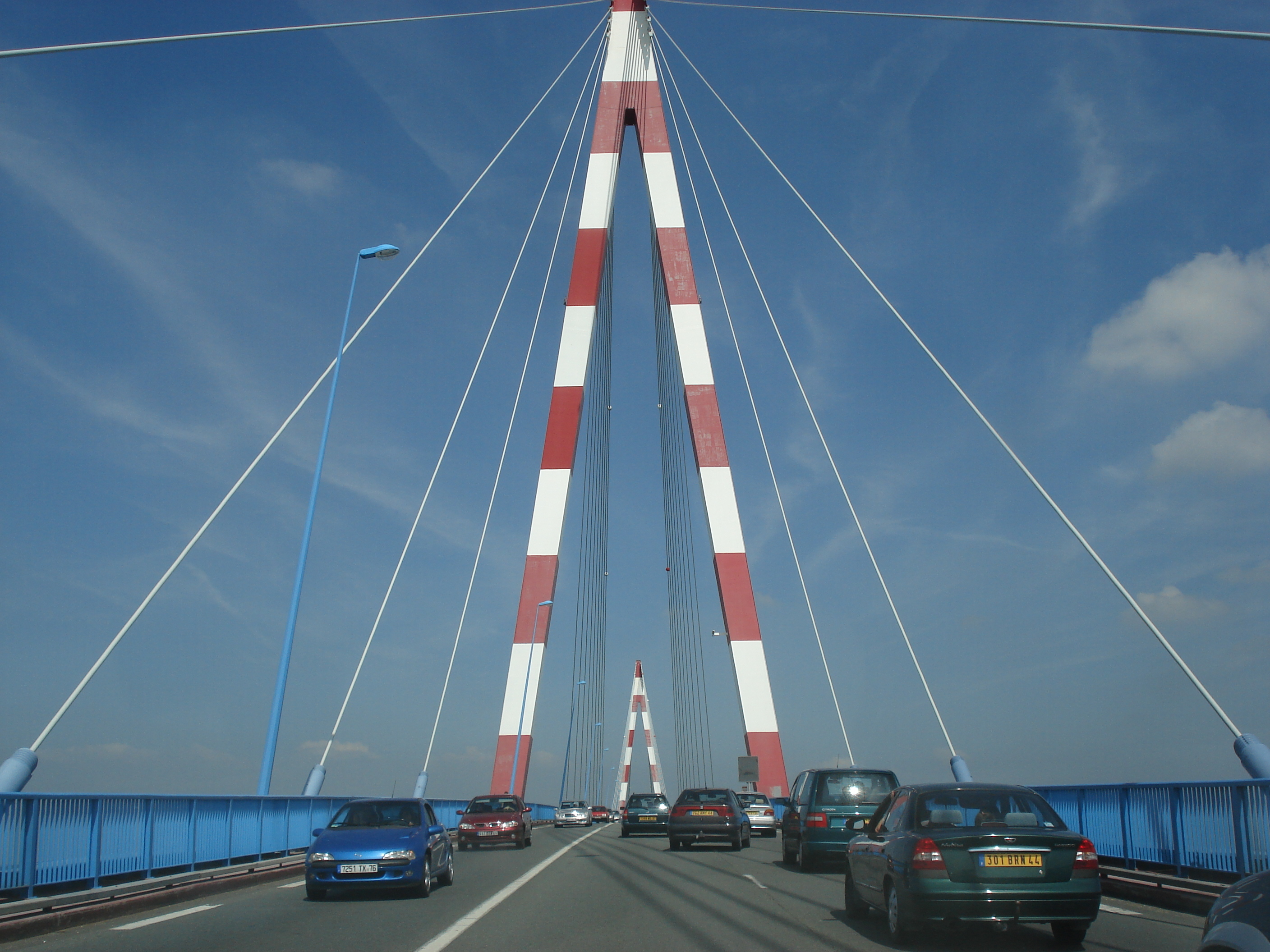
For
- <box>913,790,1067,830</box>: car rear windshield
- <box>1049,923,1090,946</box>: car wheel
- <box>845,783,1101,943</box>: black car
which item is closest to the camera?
<box>845,783,1101,943</box>: black car

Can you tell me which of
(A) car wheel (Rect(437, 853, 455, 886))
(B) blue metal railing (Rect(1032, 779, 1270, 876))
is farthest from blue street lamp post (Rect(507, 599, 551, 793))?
(B) blue metal railing (Rect(1032, 779, 1270, 876))

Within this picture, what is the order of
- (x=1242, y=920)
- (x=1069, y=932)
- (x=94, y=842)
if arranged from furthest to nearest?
(x=94, y=842) < (x=1069, y=932) < (x=1242, y=920)

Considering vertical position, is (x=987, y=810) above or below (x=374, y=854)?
above

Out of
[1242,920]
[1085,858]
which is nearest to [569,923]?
[1085,858]

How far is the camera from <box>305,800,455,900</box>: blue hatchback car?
1181 centimetres

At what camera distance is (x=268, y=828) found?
17.0 metres

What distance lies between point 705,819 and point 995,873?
48.6ft

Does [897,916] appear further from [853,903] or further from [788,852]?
[788,852]

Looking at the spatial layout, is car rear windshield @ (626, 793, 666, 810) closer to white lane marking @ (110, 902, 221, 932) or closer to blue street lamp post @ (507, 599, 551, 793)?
blue street lamp post @ (507, 599, 551, 793)

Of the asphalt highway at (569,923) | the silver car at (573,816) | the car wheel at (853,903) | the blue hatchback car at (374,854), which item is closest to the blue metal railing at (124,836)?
the asphalt highway at (569,923)

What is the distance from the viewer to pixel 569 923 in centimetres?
919

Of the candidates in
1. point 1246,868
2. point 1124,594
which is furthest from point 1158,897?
point 1124,594

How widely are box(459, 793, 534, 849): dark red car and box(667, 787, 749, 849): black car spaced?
3619mm

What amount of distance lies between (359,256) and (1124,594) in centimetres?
1522
